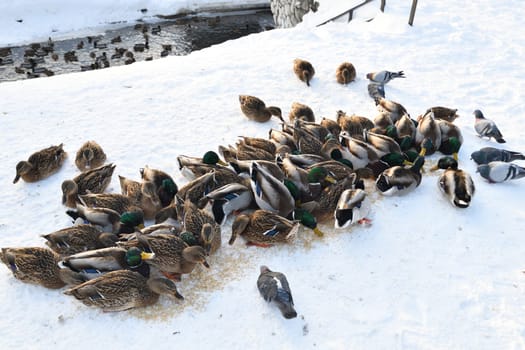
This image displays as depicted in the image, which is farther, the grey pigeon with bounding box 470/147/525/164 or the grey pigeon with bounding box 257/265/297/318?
the grey pigeon with bounding box 470/147/525/164

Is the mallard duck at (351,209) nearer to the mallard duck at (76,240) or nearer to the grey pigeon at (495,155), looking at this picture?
the grey pigeon at (495,155)

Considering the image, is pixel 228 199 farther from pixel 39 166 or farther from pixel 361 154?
pixel 39 166

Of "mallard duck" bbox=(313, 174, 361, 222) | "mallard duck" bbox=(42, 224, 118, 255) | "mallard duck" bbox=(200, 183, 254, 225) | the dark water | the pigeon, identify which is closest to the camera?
"mallard duck" bbox=(42, 224, 118, 255)

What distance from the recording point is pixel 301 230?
16.6 feet

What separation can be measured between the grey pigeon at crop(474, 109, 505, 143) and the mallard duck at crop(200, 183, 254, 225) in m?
4.12

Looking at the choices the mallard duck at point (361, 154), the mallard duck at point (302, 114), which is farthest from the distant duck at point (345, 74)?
the mallard duck at point (361, 154)

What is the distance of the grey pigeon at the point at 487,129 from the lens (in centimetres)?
656

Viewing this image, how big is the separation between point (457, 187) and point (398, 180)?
29.6 inches

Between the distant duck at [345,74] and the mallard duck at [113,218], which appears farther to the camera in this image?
the distant duck at [345,74]

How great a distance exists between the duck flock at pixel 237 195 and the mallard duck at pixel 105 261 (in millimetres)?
11

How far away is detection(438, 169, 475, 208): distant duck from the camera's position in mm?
5254

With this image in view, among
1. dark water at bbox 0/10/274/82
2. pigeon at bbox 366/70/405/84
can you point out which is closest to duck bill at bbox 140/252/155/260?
pigeon at bbox 366/70/405/84

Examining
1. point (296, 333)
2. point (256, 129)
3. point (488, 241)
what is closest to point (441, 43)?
point (256, 129)

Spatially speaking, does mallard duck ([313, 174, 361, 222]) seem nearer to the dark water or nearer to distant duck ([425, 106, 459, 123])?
distant duck ([425, 106, 459, 123])
